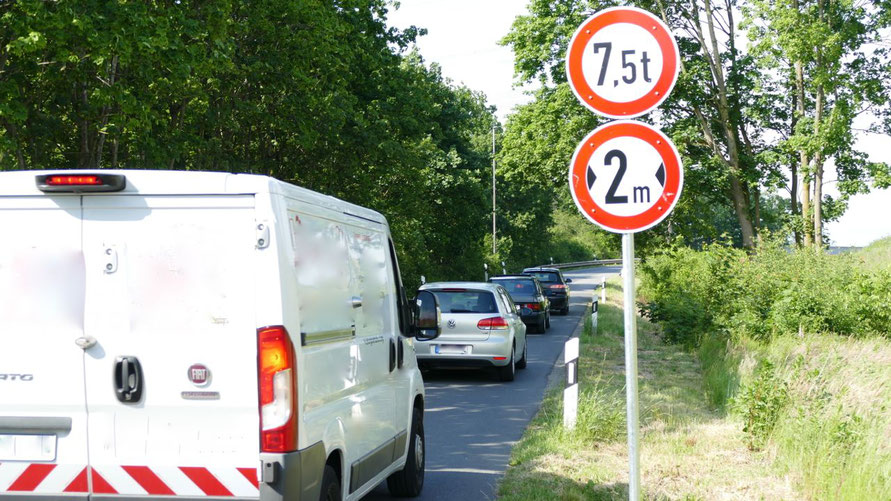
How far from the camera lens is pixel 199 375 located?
4559mm

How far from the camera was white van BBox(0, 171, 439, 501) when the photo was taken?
4539mm

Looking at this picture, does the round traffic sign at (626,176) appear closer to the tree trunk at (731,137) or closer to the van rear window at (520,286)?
the van rear window at (520,286)

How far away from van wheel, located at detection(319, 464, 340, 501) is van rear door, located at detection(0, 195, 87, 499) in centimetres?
122

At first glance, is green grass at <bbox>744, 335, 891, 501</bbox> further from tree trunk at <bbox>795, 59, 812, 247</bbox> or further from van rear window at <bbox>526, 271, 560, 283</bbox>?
van rear window at <bbox>526, 271, 560, 283</bbox>

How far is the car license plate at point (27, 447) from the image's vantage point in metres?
4.65

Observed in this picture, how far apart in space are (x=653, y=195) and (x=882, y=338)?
15.2 meters

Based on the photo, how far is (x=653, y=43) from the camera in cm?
532

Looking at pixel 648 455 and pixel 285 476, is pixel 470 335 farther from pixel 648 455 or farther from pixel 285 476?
pixel 285 476

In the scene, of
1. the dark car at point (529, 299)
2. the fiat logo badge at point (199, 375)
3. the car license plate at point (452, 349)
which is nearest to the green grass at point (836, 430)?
the fiat logo badge at point (199, 375)

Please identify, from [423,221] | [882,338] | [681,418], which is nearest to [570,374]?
[681,418]

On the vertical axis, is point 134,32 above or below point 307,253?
above

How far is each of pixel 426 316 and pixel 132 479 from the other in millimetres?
3312

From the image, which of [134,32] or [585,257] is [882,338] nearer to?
[134,32]

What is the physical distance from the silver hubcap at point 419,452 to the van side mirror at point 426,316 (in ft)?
2.85
